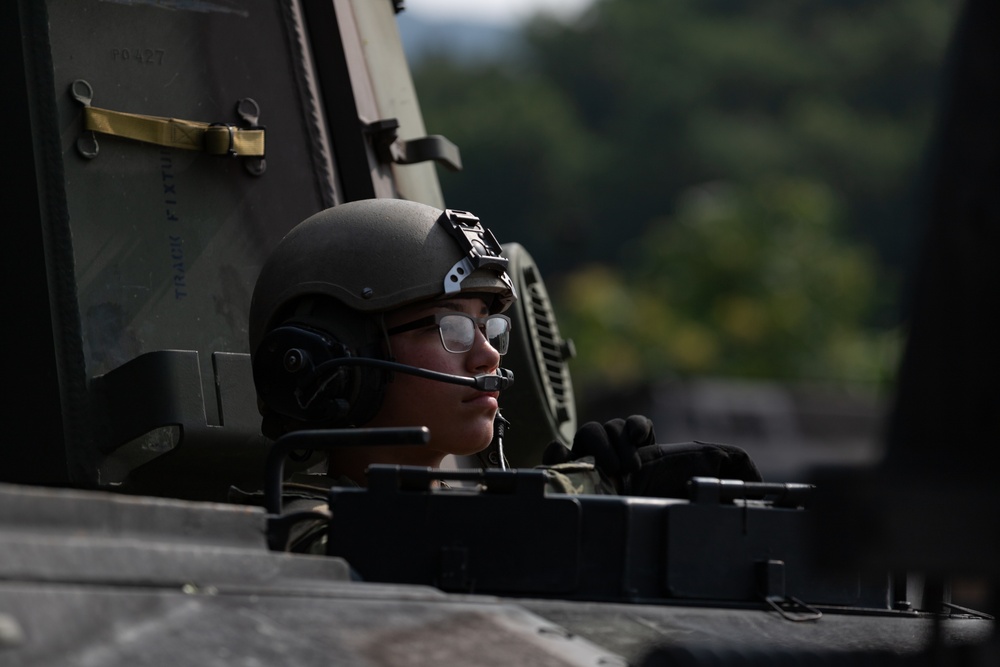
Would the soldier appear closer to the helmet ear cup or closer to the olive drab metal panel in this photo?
the helmet ear cup

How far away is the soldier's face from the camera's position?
354 cm

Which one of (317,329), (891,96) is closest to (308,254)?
(317,329)

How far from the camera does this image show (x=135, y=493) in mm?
3834

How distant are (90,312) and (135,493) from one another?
458 mm

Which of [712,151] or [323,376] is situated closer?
[323,376]

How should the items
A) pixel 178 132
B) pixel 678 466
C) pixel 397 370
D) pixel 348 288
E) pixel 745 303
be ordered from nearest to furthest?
pixel 678 466 → pixel 397 370 → pixel 348 288 → pixel 178 132 → pixel 745 303

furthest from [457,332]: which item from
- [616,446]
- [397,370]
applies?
[616,446]

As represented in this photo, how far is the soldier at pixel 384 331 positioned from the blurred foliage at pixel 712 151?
1630 inches

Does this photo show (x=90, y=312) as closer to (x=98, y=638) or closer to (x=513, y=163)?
(x=98, y=638)

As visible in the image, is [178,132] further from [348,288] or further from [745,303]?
[745,303]

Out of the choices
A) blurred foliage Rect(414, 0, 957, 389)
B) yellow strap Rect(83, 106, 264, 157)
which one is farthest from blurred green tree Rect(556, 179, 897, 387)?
yellow strap Rect(83, 106, 264, 157)

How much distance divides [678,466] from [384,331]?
0.77 m

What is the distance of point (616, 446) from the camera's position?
10.6ft

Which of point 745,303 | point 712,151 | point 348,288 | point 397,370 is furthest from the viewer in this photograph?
point 712,151
